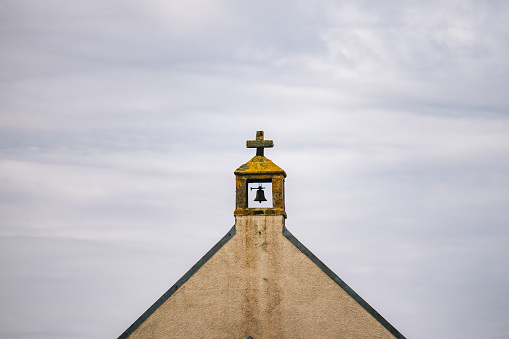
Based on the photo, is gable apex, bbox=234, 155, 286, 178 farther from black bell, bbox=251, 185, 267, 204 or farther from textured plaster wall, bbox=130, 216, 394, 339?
textured plaster wall, bbox=130, 216, 394, 339

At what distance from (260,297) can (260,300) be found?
67 millimetres

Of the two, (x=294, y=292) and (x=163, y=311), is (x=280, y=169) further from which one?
(x=163, y=311)

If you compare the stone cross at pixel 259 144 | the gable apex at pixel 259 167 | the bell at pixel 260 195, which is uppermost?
the stone cross at pixel 259 144

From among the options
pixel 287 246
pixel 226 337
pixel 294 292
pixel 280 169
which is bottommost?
pixel 226 337

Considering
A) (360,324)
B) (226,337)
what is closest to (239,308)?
(226,337)

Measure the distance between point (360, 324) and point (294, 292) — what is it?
1.62m

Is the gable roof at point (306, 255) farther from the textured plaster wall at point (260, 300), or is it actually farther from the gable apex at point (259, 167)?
the gable apex at point (259, 167)

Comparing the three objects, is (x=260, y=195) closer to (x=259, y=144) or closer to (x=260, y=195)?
(x=260, y=195)

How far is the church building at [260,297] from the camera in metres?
15.6

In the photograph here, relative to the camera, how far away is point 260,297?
52.8ft

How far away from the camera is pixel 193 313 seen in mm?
16078

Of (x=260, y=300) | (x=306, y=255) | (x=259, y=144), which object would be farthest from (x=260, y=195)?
(x=260, y=300)

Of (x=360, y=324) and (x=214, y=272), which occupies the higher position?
→ (x=214, y=272)

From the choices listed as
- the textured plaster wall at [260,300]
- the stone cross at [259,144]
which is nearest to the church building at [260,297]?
the textured plaster wall at [260,300]
